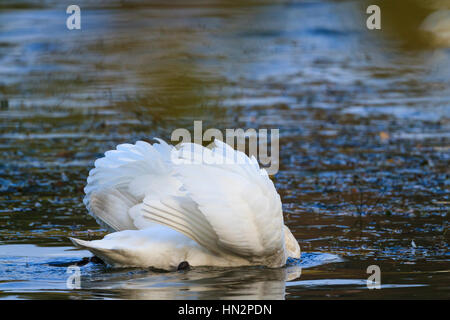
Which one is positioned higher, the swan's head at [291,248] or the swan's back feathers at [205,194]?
the swan's back feathers at [205,194]

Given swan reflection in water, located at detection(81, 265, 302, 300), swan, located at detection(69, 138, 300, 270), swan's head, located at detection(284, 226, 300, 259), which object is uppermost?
swan, located at detection(69, 138, 300, 270)

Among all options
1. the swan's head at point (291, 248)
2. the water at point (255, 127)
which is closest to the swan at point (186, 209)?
the swan's head at point (291, 248)

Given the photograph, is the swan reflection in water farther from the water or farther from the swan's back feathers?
the swan's back feathers

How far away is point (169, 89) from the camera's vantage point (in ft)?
6.44

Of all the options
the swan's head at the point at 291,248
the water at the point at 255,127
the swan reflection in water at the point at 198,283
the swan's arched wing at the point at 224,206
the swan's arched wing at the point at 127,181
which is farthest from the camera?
the swan's head at the point at 291,248

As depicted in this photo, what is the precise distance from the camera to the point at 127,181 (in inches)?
226

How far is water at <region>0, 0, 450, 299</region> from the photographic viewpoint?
7.36 feet

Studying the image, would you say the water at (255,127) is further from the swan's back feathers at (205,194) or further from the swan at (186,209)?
the swan's back feathers at (205,194)

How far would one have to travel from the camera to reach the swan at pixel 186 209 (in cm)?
491

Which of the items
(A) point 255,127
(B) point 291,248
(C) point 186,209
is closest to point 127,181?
(C) point 186,209

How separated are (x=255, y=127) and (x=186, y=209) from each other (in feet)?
21.9

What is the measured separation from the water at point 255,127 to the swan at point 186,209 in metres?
Answer: 0.14

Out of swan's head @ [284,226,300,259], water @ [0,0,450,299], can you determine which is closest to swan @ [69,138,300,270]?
swan's head @ [284,226,300,259]
